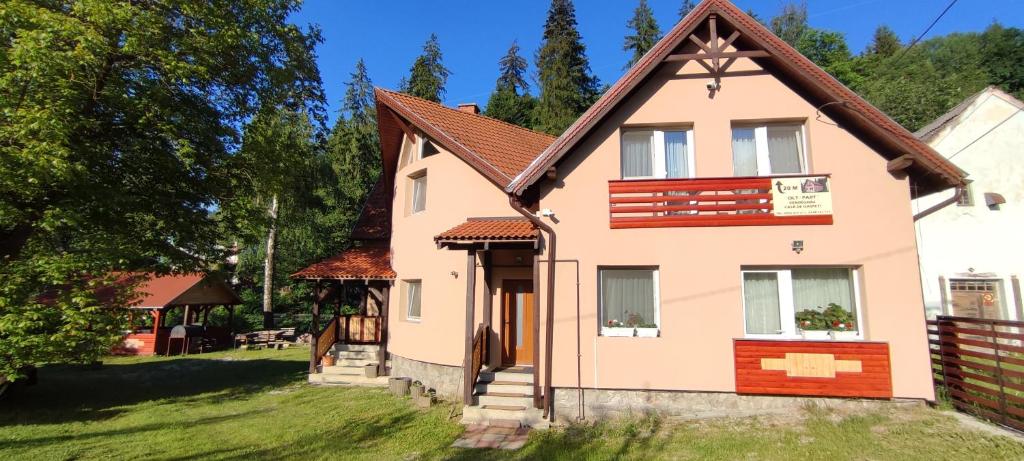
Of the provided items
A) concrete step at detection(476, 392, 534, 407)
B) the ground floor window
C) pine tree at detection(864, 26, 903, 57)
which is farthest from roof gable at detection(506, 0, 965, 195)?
pine tree at detection(864, 26, 903, 57)

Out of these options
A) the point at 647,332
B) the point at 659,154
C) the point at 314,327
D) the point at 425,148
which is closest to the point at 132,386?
the point at 314,327

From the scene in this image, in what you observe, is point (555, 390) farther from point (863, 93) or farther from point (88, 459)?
point (863, 93)

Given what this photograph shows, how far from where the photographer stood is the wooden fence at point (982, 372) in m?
6.48

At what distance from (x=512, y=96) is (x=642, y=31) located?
39.0 ft

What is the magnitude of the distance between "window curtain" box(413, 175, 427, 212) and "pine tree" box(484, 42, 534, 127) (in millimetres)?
23014

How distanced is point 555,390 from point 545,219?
9.90ft

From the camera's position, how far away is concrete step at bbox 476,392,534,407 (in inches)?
336

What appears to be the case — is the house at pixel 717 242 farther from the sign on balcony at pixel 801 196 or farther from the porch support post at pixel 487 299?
the porch support post at pixel 487 299

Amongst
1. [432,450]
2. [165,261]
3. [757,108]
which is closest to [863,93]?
[757,108]

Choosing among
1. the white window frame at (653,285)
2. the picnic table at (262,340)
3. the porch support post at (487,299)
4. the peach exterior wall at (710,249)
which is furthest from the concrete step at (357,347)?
the picnic table at (262,340)

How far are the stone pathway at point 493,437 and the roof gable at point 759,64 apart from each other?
4090 millimetres

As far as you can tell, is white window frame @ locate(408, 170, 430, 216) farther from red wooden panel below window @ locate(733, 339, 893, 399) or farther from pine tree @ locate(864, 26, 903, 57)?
pine tree @ locate(864, 26, 903, 57)

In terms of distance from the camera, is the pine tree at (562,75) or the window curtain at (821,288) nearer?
the window curtain at (821,288)

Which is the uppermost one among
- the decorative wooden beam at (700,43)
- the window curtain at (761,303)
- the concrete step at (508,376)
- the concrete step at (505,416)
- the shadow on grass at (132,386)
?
the decorative wooden beam at (700,43)
